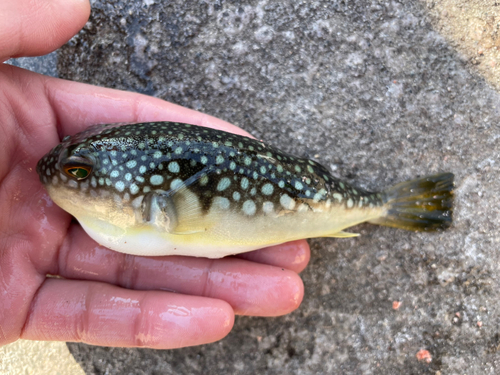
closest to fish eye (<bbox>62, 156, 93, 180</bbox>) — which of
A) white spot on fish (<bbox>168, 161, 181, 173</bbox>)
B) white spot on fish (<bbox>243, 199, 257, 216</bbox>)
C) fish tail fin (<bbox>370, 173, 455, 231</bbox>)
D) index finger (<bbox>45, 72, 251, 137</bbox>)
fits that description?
white spot on fish (<bbox>168, 161, 181, 173</bbox>)

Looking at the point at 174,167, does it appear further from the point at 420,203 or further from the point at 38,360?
the point at 38,360

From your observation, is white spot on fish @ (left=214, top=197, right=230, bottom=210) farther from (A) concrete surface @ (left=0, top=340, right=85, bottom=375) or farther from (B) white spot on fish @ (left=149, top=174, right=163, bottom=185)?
(A) concrete surface @ (left=0, top=340, right=85, bottom=375)

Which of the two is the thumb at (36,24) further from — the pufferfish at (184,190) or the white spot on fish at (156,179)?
the white spot on fish at (156,179)

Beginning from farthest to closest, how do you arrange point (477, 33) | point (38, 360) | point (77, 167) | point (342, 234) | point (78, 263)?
point (38, 360) < point (477, 33) < point (342, 234) < point (78, 263) < point (77, 167)

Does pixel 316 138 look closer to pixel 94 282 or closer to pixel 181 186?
pixel 181 186

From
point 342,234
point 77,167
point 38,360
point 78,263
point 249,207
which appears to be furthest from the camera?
point 38,360

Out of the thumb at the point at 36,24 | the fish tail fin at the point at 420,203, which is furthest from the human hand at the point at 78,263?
the fish tail fin at the point at 420,203

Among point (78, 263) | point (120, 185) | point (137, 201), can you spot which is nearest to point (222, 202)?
point (137, 201)

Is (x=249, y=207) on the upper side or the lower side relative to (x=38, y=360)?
upper
